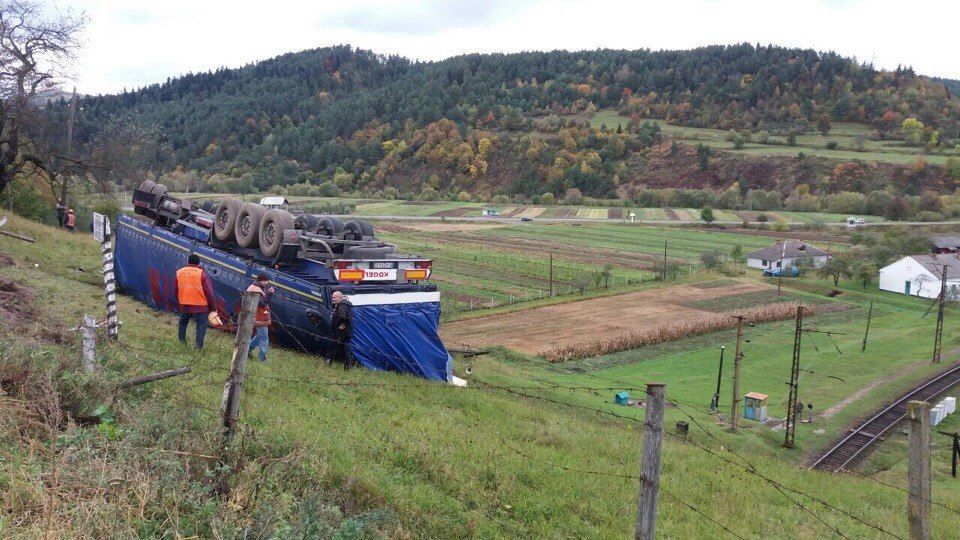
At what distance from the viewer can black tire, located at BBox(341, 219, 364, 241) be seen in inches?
691

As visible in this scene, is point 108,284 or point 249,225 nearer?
point 108,284

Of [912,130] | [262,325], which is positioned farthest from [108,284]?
[912,130]

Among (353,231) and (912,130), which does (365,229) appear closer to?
(353,231)

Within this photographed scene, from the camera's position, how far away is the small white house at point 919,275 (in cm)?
5762

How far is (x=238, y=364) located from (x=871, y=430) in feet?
85.6

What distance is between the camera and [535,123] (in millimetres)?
169875

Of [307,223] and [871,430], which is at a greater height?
[307,223]

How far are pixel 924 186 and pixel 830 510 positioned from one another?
124 metres

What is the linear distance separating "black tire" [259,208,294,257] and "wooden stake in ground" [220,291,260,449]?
9.00m

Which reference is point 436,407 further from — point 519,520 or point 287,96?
point 287,96

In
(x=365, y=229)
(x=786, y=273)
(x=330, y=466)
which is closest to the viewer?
(x=330, y=466)

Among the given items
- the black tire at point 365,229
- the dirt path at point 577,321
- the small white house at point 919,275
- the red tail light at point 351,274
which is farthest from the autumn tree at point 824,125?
the red tail light at point 351,274

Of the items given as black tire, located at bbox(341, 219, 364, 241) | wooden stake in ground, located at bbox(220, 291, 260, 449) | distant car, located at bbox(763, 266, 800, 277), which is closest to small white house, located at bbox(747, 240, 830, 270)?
distant car, located at bbox(763, 266, 800, 277)

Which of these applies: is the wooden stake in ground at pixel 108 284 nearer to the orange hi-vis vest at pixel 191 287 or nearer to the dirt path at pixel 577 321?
the orange hi-vis vest at pixel 191 287
